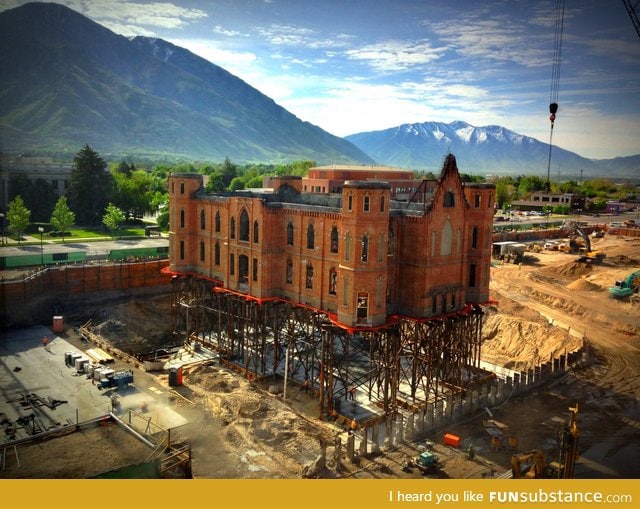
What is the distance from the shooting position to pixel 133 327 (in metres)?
52.9

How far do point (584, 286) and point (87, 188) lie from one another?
72972mm

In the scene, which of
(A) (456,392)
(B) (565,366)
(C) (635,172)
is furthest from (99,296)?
(C) (635,172)

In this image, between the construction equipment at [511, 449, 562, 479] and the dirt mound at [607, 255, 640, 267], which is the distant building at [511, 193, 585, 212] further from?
the construction equipment at [511, 449, 562, 479]

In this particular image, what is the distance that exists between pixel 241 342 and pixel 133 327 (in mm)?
15308

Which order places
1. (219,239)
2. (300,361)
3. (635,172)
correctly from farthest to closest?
(635,172) → (219,239) → (300,361)

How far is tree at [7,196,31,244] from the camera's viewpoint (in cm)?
6919

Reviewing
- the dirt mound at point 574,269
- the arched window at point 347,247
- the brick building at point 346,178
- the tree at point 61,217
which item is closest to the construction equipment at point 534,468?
the arched window at point 347,247

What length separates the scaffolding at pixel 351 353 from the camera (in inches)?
1364

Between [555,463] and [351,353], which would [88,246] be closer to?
[351,353]

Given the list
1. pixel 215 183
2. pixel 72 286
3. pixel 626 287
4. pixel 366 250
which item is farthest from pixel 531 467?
pixel 215 183

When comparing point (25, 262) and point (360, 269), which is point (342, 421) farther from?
point (25, 262)

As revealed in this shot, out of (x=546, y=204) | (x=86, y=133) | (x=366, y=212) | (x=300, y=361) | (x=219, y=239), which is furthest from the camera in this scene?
(x=86, y=133)

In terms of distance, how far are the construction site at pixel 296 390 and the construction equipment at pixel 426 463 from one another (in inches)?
4.1

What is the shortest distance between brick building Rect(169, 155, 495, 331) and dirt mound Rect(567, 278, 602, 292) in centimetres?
3301
